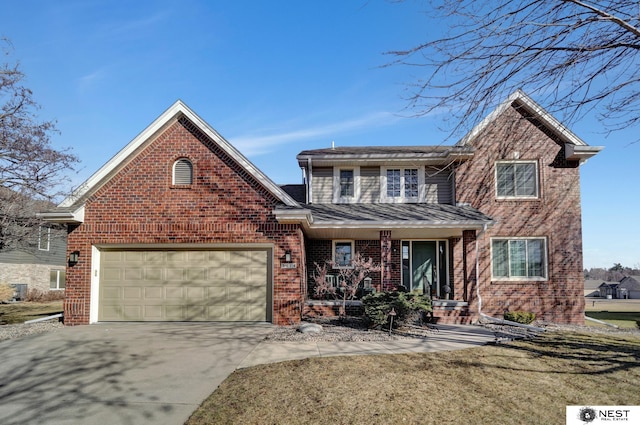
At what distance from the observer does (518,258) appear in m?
15.4

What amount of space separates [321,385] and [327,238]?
10.0 m

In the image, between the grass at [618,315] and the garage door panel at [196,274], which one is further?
the grass at [618,315]

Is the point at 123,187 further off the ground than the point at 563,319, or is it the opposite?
the point at 123,187

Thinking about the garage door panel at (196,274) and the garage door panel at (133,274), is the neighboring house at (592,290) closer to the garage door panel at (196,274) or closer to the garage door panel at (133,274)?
the garage door panel at (196,274)

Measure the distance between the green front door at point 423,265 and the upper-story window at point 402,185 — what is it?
1903 millimetres

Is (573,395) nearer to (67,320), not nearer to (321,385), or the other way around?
(321,385)

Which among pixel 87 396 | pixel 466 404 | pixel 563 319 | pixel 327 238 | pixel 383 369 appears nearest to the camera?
pixel 466 404

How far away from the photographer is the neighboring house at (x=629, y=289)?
2350 inches

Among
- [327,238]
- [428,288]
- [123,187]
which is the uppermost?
[123,187]

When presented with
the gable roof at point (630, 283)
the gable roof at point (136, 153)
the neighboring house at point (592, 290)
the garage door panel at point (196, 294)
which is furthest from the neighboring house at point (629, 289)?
the garage door panel at point (196, 294)

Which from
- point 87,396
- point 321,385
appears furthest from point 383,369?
point 87,396

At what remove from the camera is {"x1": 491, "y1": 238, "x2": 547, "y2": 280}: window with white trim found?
15281 mm

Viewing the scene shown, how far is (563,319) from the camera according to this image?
1494cm

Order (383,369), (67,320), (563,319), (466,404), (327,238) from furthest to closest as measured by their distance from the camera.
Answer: (327,238), (563,319), (67,320), (383,369), (466,404)
